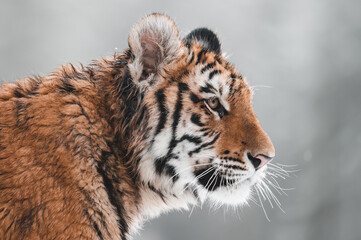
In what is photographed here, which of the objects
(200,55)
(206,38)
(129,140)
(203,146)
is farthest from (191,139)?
(206,38)

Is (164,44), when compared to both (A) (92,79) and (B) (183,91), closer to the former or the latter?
(B) (183,91)

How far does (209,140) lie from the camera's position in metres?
2.99

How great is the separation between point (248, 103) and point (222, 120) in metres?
0.34

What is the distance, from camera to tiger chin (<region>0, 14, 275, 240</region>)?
2.41 meters

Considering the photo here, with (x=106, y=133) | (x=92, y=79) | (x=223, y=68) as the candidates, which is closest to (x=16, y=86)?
(x=92, y=79)

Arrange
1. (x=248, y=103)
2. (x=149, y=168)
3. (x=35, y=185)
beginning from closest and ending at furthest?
1. (x=35, y=185)
2. (x=149, y=168)
3. (x=248, y=103)

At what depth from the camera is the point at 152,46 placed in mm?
3070

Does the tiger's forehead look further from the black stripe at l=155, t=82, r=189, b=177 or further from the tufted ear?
the tufted ear

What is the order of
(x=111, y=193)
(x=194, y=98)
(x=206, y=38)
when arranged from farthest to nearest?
(x=206, y=38) < (x=194, y=98) < (x=111, y=193)

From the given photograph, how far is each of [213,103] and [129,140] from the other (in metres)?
0.70

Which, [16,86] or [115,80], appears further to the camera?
[115,80]

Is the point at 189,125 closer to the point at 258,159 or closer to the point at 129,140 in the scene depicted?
the point at 129,140

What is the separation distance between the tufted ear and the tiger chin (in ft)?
0.83

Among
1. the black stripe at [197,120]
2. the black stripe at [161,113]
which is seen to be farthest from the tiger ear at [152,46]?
the black stripe at [197,120]
